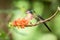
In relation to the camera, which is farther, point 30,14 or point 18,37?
point 18,37

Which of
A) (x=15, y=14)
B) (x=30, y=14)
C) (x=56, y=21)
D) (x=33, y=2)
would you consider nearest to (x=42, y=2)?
(x=33, y=2)

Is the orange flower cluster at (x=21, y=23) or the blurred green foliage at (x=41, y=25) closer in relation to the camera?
the orange flower cluster at (x=21, y=23)

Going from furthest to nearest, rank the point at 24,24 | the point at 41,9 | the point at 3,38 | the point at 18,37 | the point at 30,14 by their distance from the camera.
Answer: the point at 41,9 < the point at 18,37 < the point at 3,38 < the point at 30,14 < the point at 24,24

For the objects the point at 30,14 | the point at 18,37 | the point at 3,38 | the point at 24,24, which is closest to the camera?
the point at 24,24

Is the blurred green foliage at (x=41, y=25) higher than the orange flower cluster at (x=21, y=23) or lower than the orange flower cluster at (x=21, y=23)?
higher

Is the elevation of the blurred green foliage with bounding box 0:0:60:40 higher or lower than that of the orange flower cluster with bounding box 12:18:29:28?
higher

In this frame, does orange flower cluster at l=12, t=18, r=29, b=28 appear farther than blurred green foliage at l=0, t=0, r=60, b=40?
No

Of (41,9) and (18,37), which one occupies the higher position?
(41,9)

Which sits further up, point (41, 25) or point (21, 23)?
point (41, 25)

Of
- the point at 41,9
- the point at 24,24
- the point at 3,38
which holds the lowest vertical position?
the point at 24,24

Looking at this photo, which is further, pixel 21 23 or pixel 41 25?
pixel 41 25

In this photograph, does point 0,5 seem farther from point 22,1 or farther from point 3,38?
point 3,38
